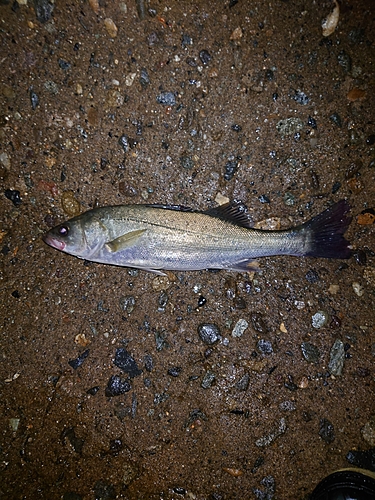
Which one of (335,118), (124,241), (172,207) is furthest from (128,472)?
(335,118)

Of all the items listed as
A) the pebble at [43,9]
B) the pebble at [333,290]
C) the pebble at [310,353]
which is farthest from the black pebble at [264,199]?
the pebble at [43,9]

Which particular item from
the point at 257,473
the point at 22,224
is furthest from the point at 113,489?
the point at 22,224

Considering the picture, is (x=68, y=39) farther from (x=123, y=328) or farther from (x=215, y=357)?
(x=215, y=357)

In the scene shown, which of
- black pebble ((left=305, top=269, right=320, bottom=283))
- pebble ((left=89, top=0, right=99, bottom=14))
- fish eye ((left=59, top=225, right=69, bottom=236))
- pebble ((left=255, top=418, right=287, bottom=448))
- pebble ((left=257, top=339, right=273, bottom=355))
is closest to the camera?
fish eye ((left=59, top=225, right=69, bottom=236))

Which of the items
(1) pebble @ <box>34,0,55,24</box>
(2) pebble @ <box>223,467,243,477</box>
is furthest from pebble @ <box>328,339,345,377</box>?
(1) pebble @ <box>34,0,55,24</box>

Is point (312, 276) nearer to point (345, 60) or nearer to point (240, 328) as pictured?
point (240, 328)

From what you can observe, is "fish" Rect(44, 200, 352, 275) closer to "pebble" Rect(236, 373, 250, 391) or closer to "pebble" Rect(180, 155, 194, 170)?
"pebble" Rect(180, 155, 194, 170)
